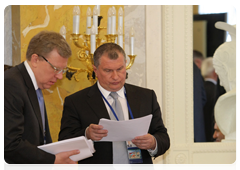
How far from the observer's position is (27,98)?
6.33 ft

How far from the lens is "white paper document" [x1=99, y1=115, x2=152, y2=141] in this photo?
6.64 ft

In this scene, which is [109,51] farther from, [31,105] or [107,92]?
[31,105]

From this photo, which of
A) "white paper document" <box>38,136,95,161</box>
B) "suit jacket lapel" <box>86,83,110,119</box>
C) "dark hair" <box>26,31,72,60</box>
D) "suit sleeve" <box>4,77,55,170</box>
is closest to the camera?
"suit sleeve" <box>4,77,55,170</box>

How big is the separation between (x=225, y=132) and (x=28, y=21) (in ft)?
9.98

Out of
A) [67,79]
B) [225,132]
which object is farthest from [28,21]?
[225,132]

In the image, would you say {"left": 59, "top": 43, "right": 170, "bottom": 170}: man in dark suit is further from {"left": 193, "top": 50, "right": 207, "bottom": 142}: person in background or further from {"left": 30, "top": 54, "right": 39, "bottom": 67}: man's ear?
{"left": 193, "top": 50, "right": 207, "bottom": 142}: person in background

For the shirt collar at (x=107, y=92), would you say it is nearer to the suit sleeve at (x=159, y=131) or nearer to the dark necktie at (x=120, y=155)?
the dark necktie at (x=120, y=155)

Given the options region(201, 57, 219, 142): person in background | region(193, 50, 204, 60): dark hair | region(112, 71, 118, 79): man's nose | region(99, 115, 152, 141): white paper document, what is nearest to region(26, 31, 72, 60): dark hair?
region(112, 71, 118, 79): man's nose

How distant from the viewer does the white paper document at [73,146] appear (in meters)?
1.91

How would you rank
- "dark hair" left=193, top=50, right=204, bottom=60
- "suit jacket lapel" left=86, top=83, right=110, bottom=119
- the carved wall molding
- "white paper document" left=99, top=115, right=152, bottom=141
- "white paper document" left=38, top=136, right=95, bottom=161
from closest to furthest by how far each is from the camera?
"white paper document" left=38, top=136, right=95, bottom=161 < "white paper document" left=99, top=115, right=152, bottom=141 < "suit jacket lapel" left=86, top=83, right=110, bottom=119 < the carved wall molding < "dark hair" left=193, top=50, right=204, bottom=60

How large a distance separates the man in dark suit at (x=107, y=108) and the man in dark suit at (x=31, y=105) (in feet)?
1.00

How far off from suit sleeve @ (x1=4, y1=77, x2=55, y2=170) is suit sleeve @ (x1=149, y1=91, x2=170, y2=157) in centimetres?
89

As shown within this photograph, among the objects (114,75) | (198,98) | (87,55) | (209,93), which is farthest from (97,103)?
(209,93)
